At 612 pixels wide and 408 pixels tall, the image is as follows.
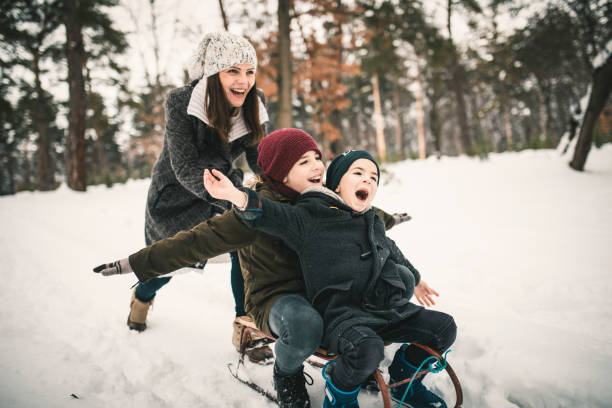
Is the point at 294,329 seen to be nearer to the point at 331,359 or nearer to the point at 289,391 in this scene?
the point at 331,359

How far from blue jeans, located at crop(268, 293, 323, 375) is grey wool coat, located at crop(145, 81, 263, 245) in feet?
2.23

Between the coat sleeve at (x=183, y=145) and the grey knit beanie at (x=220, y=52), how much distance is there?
218mm

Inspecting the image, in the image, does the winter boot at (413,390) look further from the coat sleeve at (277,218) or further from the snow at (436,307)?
the coat sleeve at (277,218)

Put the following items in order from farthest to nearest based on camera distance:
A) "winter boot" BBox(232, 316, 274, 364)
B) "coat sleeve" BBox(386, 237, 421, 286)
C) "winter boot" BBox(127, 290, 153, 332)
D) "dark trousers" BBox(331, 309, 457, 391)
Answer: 1. "winter boot" BBox(127, 290, 153, 332)
2. "winter boot" BBox(232, 316, 274, 364)
3. "coat sleeve" BBox(386, 237, 421, 286)
4. "dark trousers" BBox(331, 309, 457, 391)

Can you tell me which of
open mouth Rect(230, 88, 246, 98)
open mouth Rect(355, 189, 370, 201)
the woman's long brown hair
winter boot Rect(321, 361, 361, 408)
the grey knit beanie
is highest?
the grey knit beanie

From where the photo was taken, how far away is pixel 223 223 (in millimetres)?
1289

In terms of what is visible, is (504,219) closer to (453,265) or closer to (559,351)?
(453,265)

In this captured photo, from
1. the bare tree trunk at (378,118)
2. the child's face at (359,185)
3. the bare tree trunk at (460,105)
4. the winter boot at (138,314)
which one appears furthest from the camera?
the bare tree trunk at (378,118)

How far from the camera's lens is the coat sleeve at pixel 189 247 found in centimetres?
125

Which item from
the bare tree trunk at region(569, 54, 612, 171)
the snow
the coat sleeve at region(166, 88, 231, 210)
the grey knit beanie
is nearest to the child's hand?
the snow

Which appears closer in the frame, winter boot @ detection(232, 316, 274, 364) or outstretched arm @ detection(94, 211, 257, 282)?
outstretched arm @ detection(94, 211, 257, 282)

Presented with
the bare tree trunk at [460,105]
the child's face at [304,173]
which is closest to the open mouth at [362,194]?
the child's face at [304,173]

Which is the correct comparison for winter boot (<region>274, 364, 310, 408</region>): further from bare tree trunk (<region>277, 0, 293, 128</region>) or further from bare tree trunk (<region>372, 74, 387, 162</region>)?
bare tree trunk (<region>372, 74, 387, 162</region>)

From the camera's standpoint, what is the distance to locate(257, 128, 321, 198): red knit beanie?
5.01 ft
